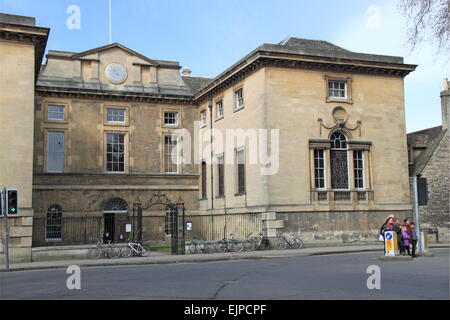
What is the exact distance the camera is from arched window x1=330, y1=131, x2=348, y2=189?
2955 centimetres

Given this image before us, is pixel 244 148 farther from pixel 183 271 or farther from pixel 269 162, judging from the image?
pixel 183 271

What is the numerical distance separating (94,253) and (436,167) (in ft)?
68.0

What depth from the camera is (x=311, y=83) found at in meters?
A: 29.6

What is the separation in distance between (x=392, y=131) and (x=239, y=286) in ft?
71.4

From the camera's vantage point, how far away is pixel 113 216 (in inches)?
1404

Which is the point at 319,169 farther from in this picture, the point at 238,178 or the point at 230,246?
the point at 230,246

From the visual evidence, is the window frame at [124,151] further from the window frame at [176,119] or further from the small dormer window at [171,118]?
the small dormer window at [171,118]

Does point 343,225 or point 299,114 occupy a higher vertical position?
point 299,114

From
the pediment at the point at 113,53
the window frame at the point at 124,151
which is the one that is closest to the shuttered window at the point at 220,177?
the window frame at the point at 124,151

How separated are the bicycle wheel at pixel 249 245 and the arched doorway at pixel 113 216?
1183cm

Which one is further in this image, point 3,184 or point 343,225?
point 343,225
